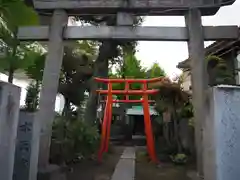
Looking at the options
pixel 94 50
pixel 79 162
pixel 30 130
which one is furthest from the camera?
pixel 94 50

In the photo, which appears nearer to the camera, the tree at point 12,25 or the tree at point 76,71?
the tree at point 12,25

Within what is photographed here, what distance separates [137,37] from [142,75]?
2098cm

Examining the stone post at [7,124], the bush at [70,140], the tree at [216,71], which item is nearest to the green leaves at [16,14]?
the stone post at [7,124]

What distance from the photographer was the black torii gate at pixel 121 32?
5.93 metres

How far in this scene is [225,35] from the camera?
5980 millimetres

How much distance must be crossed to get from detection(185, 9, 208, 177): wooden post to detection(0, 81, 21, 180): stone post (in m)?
3.55

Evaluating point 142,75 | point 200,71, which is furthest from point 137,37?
point 142,75

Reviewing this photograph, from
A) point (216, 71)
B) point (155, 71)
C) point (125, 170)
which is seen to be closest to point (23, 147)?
point (125, 170)

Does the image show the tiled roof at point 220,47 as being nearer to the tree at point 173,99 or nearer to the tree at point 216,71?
the tree at point 216,71

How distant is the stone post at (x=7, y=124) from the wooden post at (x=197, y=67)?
11.6ft

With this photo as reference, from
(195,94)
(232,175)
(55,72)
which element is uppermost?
(55,72)

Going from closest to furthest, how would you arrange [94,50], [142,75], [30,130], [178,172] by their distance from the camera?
[30,130]
[178,172]
[94,50]
[142,75]

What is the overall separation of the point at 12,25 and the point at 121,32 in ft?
7.84

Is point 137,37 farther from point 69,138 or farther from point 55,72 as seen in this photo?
point 69,138
